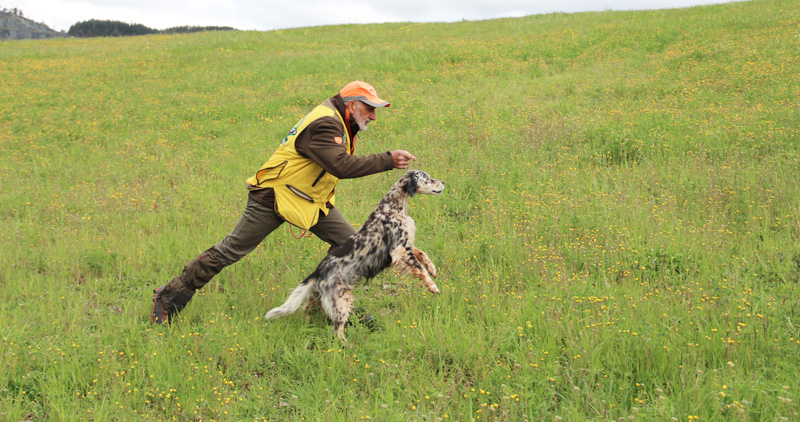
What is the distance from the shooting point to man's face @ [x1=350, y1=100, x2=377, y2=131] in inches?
194

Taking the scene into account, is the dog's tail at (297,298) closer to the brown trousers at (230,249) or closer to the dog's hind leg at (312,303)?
the dog's hind leg at (312,303)

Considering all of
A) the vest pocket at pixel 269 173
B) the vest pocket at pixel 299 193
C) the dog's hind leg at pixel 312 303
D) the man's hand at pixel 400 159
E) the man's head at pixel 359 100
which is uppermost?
the man's head at pixel 359 100

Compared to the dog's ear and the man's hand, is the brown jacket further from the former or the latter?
the dog's ear

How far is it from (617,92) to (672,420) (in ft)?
35.8

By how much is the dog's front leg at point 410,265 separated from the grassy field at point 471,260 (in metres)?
0.33

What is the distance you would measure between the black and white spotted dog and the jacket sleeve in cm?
59

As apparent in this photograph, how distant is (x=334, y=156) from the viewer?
4.72 m

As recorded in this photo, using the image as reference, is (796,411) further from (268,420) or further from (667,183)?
(667,183)

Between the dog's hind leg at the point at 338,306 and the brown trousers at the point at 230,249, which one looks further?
the brown trousers at the point at 230,249

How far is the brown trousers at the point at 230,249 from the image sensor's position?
5.15 meters

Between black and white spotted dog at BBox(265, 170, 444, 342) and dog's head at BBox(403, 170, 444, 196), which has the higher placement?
dog's head at BBox(403, 170, 444, 196)

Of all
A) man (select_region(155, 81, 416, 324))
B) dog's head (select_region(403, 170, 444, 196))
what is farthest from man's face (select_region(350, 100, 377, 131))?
dog's head (select_region(403, 170, 444, 196))

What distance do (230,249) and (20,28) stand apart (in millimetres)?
55622

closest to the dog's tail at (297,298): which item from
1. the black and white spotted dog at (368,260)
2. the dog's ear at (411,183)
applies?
the black and white spotted dog at (368,260)
